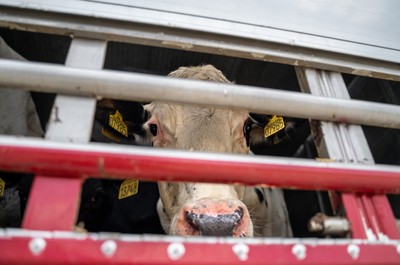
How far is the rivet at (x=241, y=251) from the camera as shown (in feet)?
2.06

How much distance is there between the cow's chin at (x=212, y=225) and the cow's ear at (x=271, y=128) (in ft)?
3.10

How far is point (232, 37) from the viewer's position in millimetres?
1083

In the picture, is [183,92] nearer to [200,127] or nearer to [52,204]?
[52,204]

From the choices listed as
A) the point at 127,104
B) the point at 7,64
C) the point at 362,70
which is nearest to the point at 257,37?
the point at 362,70

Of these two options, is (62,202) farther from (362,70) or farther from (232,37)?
(362,70)

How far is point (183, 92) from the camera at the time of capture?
838mm

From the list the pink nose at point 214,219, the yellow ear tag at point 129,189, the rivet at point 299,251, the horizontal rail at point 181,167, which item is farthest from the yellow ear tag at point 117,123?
the rivet at point 299,251

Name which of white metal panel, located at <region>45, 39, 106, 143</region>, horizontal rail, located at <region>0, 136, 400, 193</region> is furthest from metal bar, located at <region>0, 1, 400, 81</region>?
horizontal rail, located at <region>0, 136, 400, 193</region>

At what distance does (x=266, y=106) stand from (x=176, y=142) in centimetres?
103

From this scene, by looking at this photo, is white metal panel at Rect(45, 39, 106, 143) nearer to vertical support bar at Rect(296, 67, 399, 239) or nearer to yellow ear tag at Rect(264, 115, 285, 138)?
vertical support bar at Rect(296, 67, 399, 239)

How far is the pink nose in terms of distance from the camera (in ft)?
3.85

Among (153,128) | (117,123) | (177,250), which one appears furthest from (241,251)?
(117,123)

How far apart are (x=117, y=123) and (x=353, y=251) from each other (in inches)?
72.0

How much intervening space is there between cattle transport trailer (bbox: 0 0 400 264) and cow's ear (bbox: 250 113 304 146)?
913 mm
